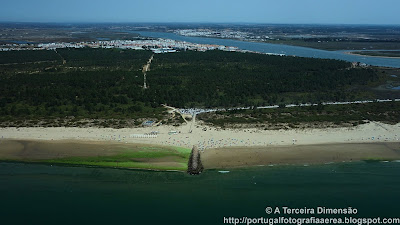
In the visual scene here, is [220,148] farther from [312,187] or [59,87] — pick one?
[59,87]

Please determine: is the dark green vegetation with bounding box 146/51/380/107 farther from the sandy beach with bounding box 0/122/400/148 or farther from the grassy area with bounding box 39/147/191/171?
the grassy area with bounding box 39/147/191/171

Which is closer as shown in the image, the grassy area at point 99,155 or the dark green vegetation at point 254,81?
the grassy area at point 99,155

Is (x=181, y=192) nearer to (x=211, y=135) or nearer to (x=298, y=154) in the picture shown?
(x=211, y=135)

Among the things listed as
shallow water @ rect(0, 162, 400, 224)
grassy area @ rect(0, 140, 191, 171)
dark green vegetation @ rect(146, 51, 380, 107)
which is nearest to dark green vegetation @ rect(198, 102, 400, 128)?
dark green vegetation @ rect(146, 51, 380, 107)

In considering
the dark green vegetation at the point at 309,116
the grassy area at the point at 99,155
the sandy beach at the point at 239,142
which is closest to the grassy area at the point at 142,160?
the grassy area at the point at 99,155

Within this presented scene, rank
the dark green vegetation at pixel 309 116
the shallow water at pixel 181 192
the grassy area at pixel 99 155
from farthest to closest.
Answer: the dark green vegetation at pixel 309 116 → the grassy area at pixel 99 155 → the shallow water at pixel 181 192

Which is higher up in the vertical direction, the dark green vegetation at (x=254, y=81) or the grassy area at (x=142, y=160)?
the dark green vegetation at (x=254, y=81)

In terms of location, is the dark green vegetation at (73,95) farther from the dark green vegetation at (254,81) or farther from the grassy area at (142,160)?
the grassy area at (142,160)
